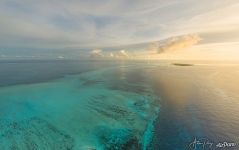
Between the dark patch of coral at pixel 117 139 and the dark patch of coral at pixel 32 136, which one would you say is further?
Answer: the dark patch of coral at pixel 117 139

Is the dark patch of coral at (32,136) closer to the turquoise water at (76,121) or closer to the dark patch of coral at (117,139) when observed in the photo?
the turquoise water at (76,121)

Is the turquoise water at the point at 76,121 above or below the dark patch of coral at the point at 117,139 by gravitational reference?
above

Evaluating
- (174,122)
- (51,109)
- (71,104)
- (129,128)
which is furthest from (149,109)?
(51,109)

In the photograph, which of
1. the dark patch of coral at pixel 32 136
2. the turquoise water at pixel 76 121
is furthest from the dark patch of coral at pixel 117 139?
the dark patch of coral at pixel 32 136

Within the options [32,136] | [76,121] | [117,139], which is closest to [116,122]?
[117,139]

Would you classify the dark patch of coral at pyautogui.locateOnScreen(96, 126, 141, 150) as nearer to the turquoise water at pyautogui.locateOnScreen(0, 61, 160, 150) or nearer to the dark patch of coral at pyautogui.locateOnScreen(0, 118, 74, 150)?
the turquoise water at pyautogui.locateOnScreen(0, 61, 160, 150)

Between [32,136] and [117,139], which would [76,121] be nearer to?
[32,136]

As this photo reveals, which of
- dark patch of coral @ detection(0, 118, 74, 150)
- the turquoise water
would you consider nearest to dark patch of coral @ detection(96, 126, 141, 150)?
the turquoise water

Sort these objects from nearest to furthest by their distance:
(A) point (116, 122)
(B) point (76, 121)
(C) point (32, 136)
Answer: (C) point (32, 136) → (A) point (116, 122) → (B) point (76, 121)

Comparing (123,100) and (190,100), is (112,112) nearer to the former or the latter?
(123,100)

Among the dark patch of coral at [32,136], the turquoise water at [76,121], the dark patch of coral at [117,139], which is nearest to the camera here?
the dark patch of coral at [32,136]
